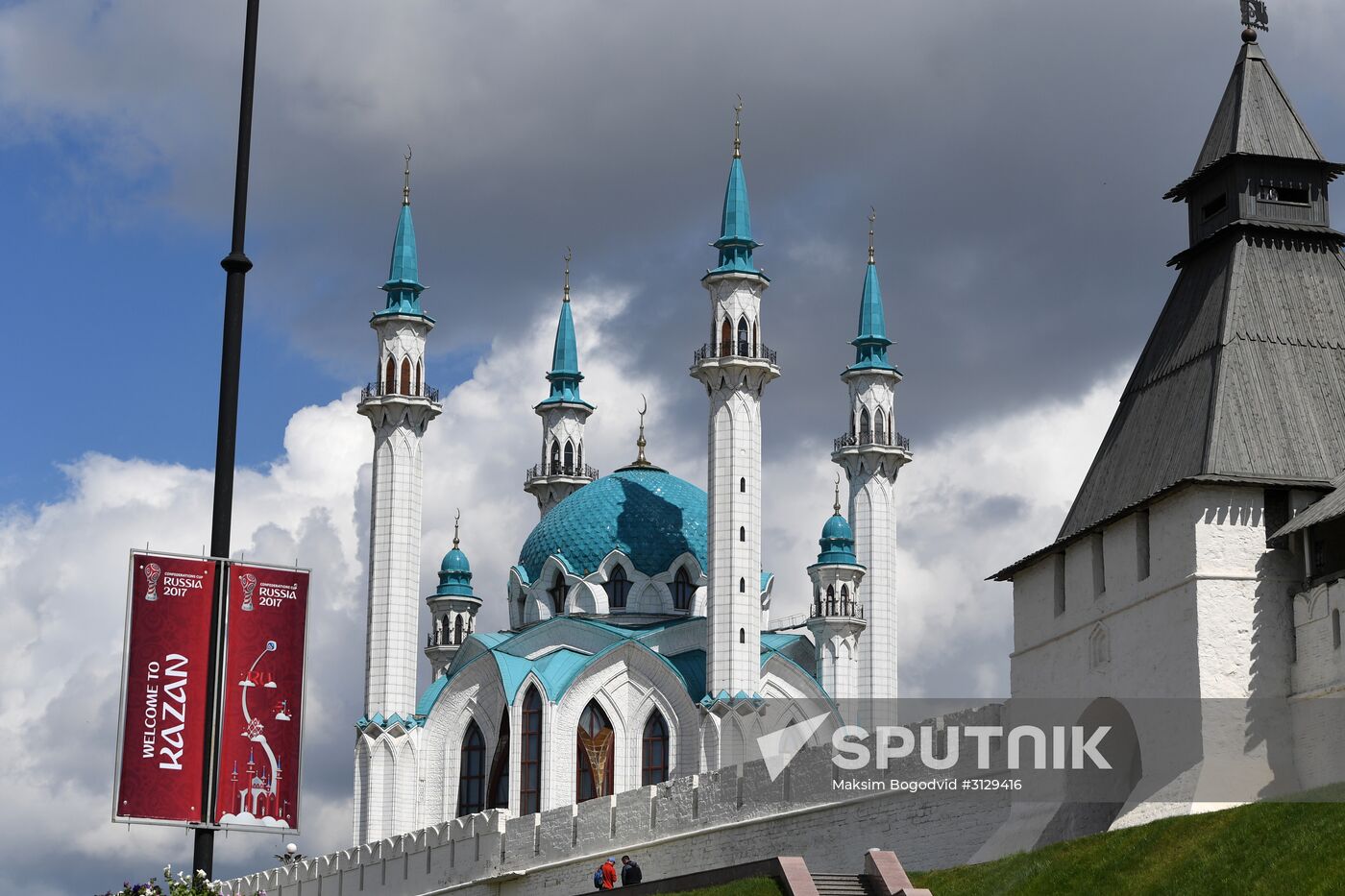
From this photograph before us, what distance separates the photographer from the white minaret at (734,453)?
5328 centimetres

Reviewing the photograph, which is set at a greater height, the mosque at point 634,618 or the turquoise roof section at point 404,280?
the turquoise roof section at point 404,280

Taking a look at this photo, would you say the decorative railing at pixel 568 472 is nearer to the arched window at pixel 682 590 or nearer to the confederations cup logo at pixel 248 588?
the arched window at pixel 682 590

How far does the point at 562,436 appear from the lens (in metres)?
69.2

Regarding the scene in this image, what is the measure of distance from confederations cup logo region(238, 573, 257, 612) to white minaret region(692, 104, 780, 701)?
3402 centimetres

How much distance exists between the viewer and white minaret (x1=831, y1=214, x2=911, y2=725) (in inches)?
2406

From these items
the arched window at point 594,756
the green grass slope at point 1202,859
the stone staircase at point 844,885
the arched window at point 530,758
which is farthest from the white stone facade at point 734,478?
the stone staircase at point 844,885

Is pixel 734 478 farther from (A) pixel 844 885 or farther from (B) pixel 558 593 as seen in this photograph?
(A) pixel 844 885

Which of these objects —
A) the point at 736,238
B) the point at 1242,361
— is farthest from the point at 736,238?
the point at 1242,361

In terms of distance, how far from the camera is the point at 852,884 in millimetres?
29141

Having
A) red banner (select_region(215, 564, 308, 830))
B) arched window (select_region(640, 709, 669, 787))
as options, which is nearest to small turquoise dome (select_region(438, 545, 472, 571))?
arched window (select_region(640, 709, 669, 787))

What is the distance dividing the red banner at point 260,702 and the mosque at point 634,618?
33628mm

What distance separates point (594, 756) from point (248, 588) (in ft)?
120

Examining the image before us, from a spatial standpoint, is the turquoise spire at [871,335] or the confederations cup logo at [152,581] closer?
the confederations cup logo at [152,581]

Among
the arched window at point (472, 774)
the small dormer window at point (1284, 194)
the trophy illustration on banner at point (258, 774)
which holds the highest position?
the small dormer window at point (1284, 194)
